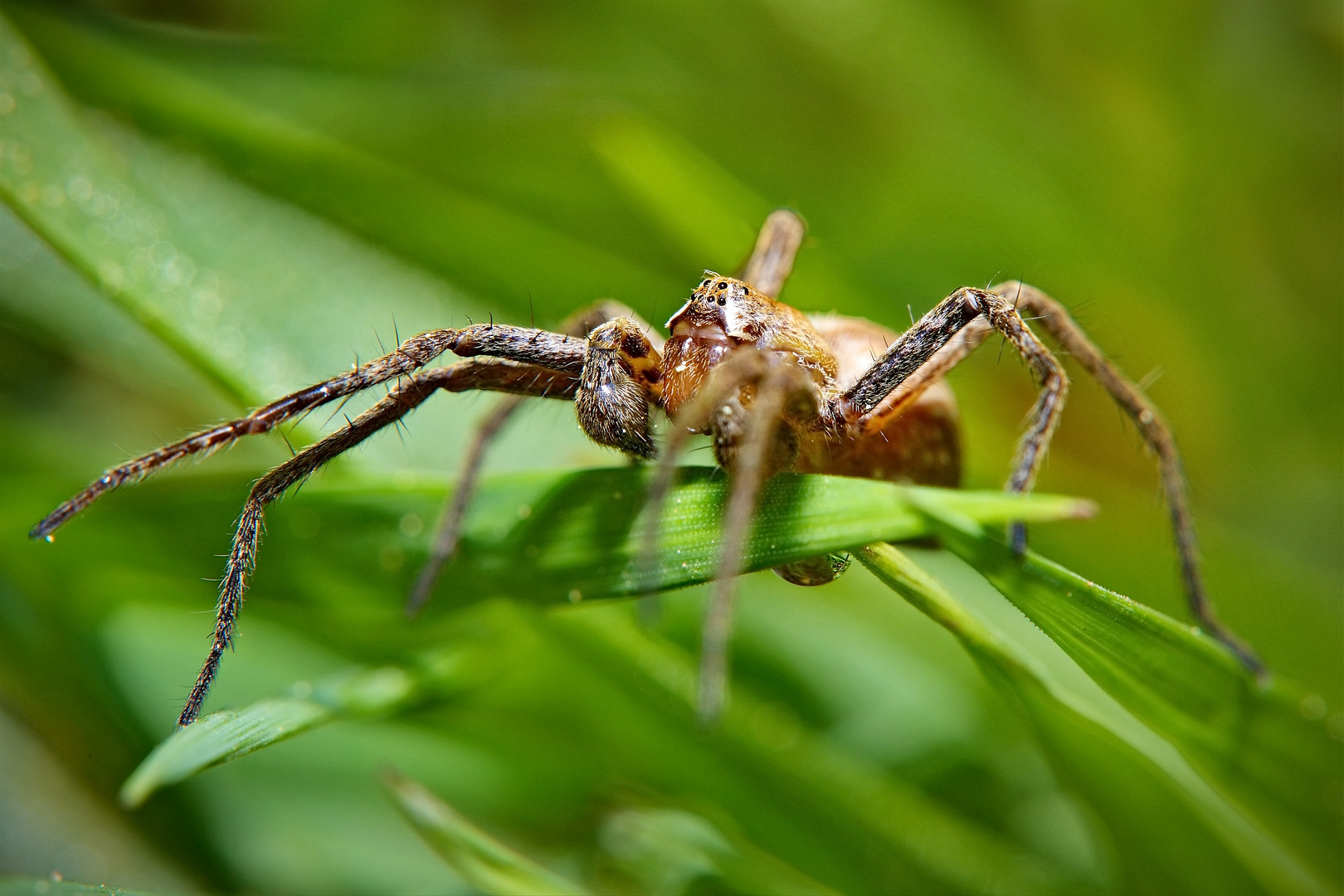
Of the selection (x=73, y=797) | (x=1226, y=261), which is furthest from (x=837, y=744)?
(x=1226, y=261)

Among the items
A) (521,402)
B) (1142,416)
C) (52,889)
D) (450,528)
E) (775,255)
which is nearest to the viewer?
(52,889)

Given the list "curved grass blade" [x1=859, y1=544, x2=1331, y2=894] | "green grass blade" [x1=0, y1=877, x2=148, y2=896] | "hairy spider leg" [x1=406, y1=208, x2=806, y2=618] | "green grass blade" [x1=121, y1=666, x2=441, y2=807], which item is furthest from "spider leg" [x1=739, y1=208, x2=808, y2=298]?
"green grass blade" [x1=0, y1=877, x2=148, y2=896]

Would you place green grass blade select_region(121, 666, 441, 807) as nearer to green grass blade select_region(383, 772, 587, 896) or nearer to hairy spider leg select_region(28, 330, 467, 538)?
green grass blade select_region(383, 772, 587, 896)

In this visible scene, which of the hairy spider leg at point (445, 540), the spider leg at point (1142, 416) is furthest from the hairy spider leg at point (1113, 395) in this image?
the hairy spider leg at point (445, 540)

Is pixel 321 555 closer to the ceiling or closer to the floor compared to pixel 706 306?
closer to the floor

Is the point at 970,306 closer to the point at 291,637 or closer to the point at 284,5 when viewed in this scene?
the point at 291,637

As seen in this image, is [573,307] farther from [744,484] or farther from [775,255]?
[744,484]

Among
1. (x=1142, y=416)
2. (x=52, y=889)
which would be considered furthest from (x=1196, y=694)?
(x=52, y=889)
